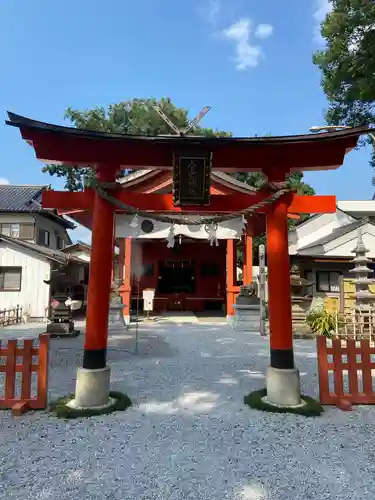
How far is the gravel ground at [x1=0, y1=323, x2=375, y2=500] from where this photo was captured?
295cm

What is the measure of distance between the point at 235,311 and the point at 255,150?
8588mm

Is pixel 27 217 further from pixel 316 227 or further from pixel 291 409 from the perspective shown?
pixel 291 409

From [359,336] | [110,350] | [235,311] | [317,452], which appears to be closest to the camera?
[317,452]

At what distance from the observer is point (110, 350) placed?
8844 mm

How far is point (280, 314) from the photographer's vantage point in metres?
5.05

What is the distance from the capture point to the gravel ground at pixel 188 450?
9.67 ft

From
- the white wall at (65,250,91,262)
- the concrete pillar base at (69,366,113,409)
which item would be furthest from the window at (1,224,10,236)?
the concrete pillar base at (69,366,113,409)

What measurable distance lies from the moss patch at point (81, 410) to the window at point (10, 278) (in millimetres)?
13107

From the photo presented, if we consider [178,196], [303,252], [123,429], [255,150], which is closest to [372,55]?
[303,252]

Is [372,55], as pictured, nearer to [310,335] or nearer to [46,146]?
[310,335]

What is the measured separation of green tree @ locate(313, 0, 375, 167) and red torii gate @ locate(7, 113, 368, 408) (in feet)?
39.8

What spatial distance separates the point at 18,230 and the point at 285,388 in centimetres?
2136

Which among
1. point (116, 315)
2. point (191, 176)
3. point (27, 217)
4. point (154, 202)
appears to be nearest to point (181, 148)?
point (191, 176)

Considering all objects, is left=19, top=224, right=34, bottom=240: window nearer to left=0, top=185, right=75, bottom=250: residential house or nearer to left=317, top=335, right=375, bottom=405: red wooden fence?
left=0, top=185, right=75, bottom=250: residential house
